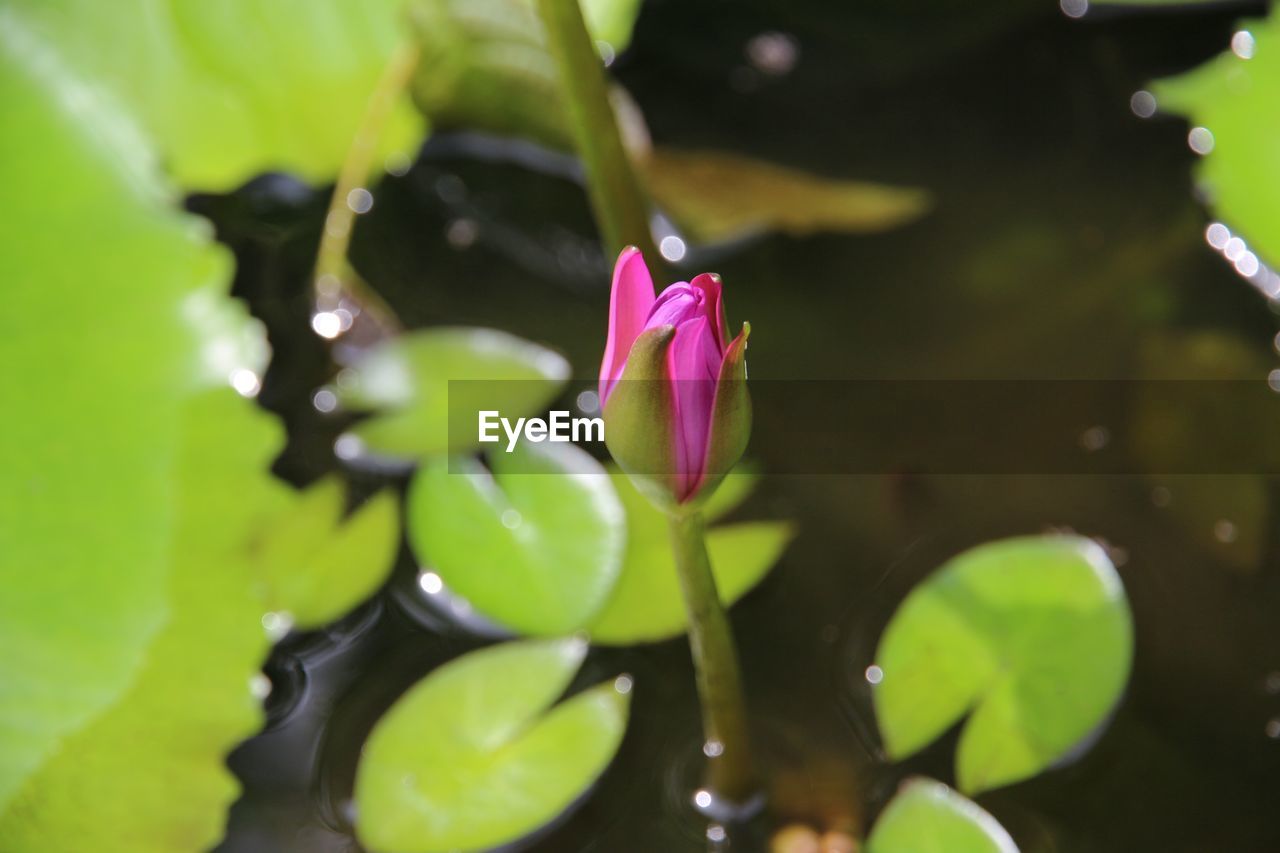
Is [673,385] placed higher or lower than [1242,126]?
higher

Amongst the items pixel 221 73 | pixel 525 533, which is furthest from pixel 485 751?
pixel 221 73

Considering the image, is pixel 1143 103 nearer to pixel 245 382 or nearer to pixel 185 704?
pixel 245 382

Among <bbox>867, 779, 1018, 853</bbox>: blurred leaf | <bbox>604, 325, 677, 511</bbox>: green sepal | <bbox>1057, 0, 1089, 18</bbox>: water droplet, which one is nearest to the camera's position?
<bbox>604, 325, 677, 511</bbox>: green sepal

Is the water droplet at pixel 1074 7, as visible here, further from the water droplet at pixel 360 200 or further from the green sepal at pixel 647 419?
the green sepal at pixel 647 419

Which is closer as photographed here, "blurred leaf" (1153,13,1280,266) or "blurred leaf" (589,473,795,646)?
"blurred leaf" (589,473,795,646)

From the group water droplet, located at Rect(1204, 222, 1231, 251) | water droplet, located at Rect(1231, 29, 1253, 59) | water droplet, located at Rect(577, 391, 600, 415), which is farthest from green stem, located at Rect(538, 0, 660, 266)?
water droplet, located at Rect(1231, 29, 1253, 59)

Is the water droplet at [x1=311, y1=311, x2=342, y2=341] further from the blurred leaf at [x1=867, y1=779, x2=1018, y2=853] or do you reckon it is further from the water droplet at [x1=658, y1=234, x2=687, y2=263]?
the blurred leaf at [x1=867, y1=779, x2=1018, y2=853]

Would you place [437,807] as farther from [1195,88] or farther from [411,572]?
[1195,88]
